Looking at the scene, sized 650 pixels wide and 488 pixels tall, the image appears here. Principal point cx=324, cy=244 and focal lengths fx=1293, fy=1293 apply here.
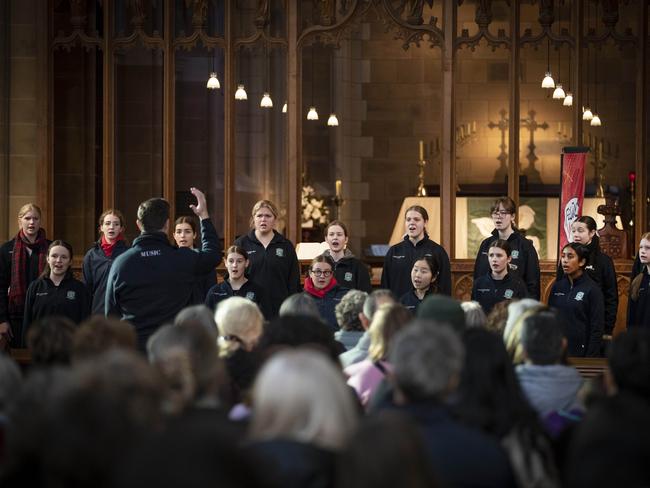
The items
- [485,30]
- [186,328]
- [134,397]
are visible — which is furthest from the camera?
[485,30]

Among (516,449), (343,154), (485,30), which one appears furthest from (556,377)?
(343,154)

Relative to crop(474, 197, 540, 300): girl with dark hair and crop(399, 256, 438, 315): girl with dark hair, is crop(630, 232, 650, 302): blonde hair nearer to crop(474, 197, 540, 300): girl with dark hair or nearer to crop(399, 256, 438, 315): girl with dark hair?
crop(474, 197, 540, 300): girl with dark hair

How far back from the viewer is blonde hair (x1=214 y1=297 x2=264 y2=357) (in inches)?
187

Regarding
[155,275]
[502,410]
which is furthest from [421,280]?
[502,410]

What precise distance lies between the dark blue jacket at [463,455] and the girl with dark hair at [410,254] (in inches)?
200

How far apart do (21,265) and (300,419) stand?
5.76m

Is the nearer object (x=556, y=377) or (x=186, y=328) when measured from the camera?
(x=186, y=328)

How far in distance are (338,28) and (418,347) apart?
26.1 feet

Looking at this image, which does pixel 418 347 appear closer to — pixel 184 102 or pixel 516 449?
pixel 516 449

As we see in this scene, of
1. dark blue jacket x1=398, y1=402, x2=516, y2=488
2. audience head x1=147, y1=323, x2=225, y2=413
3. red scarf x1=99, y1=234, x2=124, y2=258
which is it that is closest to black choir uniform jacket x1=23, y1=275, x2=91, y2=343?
red scarf x1=99, y1=234, x2=124, y2=258

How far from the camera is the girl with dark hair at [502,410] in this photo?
3508mm

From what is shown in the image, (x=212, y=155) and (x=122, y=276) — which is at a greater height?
(x=212, y=155)

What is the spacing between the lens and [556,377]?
4242mm

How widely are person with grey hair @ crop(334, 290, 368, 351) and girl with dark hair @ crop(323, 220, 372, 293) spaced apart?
2.55 m
